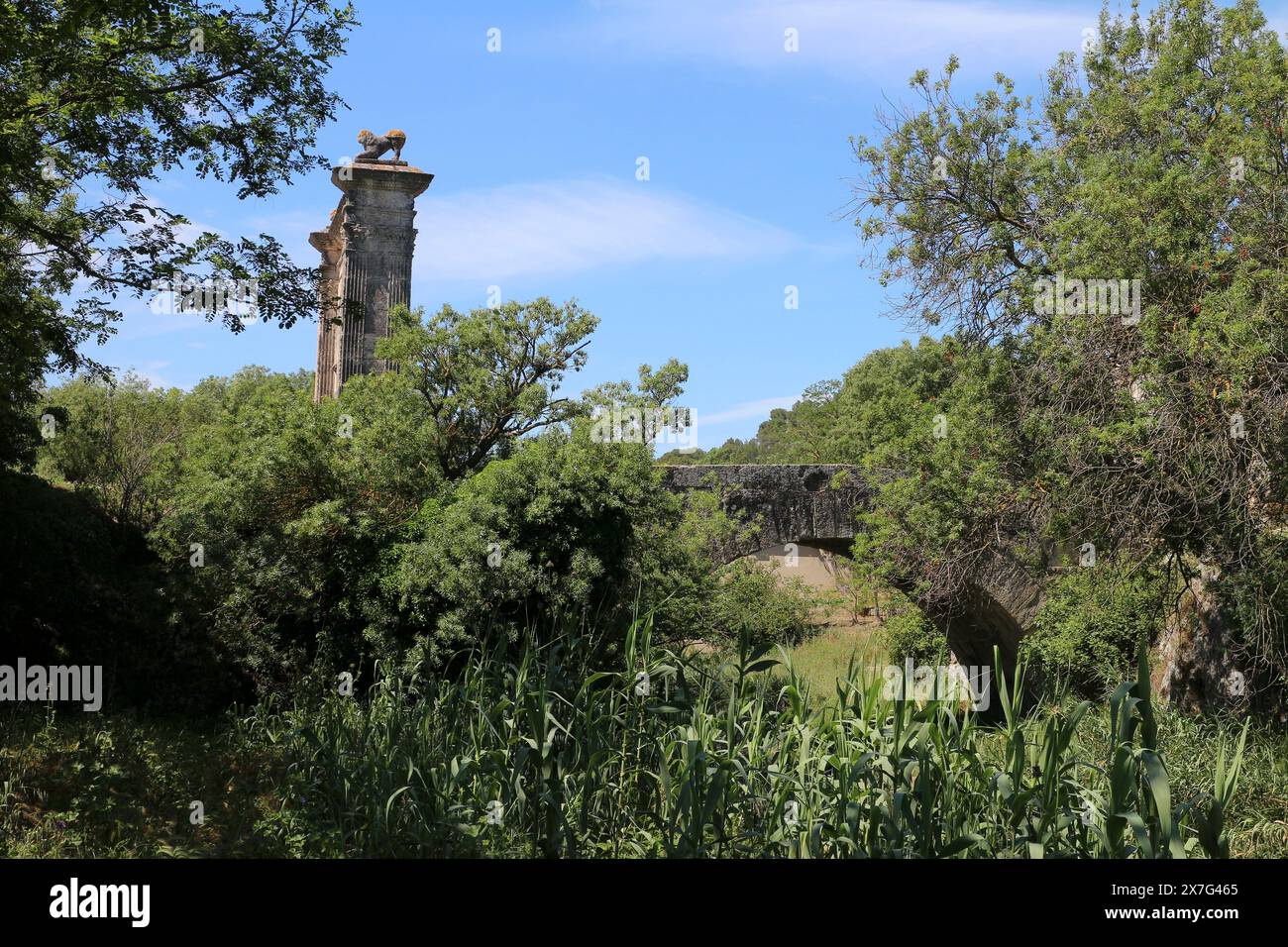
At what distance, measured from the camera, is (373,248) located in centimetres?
1409

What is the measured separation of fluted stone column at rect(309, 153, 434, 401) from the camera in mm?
13969

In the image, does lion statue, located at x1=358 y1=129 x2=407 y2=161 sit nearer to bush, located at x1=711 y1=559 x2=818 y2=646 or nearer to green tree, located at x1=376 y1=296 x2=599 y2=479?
green tree, located at x1=376 y1=296 x2=599 y2=479

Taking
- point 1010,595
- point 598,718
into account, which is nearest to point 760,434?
point 1010,595

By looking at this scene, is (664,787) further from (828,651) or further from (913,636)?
(828,651)

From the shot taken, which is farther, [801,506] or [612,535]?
[801,506]

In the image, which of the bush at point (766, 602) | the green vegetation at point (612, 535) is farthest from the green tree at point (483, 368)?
the bush at point (766, 602)

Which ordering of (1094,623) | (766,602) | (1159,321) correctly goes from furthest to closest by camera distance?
(766,602) < (1094,623) < (1159,321)

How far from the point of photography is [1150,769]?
383 centimetres

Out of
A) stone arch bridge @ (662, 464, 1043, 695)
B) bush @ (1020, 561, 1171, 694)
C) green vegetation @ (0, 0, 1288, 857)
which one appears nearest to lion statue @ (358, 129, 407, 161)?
green vegetation @ (0, 0, 1288, 857)

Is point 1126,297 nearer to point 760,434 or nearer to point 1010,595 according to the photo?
point 1010,595

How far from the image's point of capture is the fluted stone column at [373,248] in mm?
13969

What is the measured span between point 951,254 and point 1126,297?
125 inches

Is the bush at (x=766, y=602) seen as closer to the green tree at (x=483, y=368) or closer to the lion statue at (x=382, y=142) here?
the green tree at (x=483, y=368)

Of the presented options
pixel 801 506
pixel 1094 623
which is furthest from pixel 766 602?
pixel 1094 623
